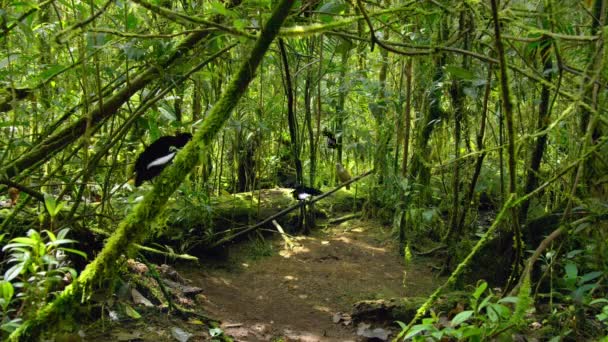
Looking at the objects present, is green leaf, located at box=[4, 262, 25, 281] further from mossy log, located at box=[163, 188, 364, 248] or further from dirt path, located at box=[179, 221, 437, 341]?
mossy log, located at box=[163, 188, 364, 248]

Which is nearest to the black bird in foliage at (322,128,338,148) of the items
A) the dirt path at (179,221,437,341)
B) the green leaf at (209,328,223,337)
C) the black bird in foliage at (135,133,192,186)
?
the dirt path at (179,221,437,341)

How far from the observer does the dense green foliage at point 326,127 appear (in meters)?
1.74

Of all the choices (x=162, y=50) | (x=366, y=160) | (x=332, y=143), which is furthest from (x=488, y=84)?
(x=366, y=160)

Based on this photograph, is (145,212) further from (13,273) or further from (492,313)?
(492,313)

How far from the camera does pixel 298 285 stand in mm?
3947

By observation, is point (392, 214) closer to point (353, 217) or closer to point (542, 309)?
point (353, 217)

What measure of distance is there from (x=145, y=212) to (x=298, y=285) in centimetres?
266

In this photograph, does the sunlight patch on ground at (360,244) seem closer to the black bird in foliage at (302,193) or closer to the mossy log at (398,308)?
the black bird in foliage at (302,193)

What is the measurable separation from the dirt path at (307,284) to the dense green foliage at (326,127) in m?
0.34

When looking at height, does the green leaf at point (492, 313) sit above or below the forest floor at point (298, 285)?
above

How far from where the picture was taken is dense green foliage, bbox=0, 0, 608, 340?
1.74 m

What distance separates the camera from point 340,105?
→ 227 inches

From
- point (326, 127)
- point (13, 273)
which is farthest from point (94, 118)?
point (326, 127)

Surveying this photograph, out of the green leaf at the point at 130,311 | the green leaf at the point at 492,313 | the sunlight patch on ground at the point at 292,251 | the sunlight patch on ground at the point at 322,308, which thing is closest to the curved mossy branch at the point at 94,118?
the green leaf at the point at 130,311
